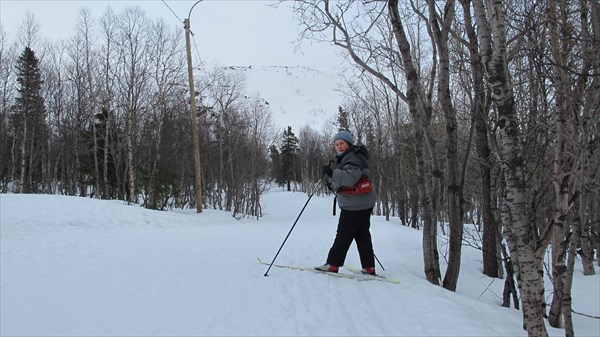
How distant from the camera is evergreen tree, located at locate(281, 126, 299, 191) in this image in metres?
67.1

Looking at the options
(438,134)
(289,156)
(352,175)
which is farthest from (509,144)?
(289,156)

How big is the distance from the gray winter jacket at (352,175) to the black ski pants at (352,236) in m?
0.11

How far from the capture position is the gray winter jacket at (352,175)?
5.25 meters

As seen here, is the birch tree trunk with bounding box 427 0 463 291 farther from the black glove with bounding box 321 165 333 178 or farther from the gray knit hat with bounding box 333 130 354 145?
the black glove with bounding box 321 165 333 178

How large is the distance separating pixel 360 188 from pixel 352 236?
70cm

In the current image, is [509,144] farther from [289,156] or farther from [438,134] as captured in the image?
[289,156]

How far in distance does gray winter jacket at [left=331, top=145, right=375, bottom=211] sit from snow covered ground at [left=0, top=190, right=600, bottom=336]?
1.05 meters

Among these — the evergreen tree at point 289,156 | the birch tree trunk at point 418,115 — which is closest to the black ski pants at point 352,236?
the birch tree trunk at point 418,115

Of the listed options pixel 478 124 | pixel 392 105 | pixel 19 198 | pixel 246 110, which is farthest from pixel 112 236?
pixel 246 110

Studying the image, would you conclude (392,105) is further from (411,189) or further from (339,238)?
(339,238)

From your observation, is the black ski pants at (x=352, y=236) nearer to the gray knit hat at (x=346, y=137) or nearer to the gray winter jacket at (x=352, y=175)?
the gray winter jacket at (x=352, y=175)

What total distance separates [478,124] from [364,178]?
10.8 ft

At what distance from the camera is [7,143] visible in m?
30.1

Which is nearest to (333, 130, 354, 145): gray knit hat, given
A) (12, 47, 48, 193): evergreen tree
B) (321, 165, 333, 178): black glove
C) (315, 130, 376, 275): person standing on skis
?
(315, 130, 376, 275): person standing on skis
